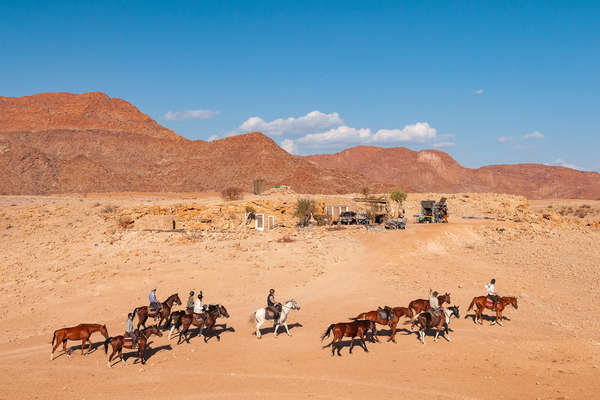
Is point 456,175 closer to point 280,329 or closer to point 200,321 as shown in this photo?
point 280,329

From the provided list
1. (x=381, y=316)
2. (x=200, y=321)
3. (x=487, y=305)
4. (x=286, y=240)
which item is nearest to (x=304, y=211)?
(x=286, y=240)

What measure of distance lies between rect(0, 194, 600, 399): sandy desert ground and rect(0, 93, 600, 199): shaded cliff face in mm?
66298

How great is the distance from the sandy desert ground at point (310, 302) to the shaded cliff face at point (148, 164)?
66.3 meters

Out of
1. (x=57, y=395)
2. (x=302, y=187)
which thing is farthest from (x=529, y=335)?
(x=302, y=187)

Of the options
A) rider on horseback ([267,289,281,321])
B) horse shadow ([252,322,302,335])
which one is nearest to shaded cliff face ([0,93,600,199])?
horse shadow ([252,322,302,335])

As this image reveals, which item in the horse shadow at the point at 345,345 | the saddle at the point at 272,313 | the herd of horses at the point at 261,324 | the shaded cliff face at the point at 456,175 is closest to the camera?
the herd of horses at the point at 261,324

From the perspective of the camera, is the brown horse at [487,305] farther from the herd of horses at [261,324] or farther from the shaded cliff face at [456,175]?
the shaded cliff face at [456,175]

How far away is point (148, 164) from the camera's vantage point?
4478 inches

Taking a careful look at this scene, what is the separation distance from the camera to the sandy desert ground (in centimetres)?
1134

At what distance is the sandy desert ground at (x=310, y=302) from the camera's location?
11.3 metres

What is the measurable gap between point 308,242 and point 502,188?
468ft

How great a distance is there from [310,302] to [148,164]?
104 m

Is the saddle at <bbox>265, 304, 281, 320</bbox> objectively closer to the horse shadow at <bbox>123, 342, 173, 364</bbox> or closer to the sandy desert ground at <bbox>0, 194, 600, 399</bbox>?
the sandy desert ground at <bbox>0, 194, 600, 399</bbox>

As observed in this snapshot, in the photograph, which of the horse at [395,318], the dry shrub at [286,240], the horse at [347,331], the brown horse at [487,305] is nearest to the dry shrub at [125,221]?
the dry shrub at [286,240]
